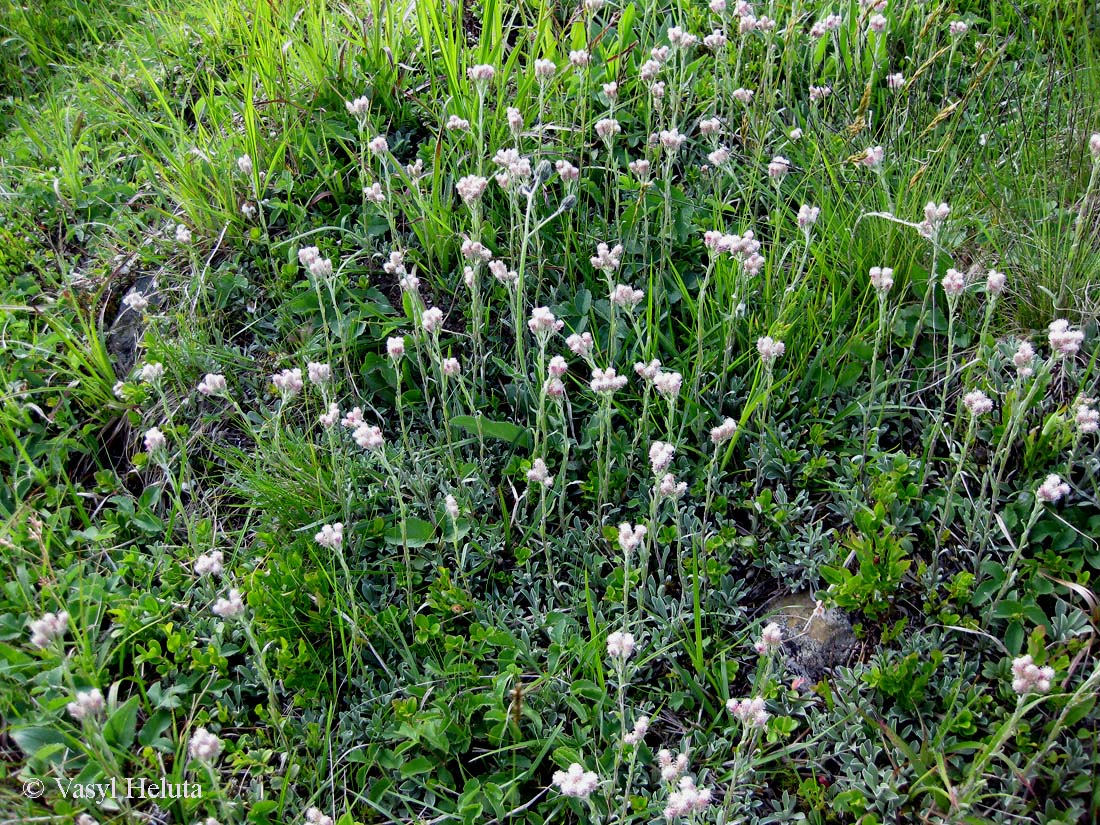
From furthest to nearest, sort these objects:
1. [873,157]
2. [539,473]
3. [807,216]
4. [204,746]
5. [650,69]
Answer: [650,69], [873,157], [807,216], [539,473], [204,746]

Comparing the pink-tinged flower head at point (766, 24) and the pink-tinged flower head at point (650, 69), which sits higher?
the pink-tinged flower head at point (766, 24)

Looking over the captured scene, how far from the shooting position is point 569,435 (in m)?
2.64

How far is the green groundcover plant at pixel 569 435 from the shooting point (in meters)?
1.99

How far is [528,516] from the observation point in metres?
2.52

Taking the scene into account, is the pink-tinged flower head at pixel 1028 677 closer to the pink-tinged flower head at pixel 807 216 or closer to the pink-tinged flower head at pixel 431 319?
the pink-tinged flower head at pixel 807 216

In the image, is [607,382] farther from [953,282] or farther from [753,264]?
[953,282]

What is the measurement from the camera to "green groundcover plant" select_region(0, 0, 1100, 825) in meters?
1.99

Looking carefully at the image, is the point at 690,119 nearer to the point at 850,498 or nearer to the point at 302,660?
the point at 850,498

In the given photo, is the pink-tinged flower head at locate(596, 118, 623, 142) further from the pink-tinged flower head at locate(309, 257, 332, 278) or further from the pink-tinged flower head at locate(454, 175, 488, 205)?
the pink-tinged flower head at locate(309, 257, 332, 278)

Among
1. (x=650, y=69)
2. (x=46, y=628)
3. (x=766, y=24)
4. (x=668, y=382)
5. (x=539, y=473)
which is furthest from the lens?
(x=766, y=24)

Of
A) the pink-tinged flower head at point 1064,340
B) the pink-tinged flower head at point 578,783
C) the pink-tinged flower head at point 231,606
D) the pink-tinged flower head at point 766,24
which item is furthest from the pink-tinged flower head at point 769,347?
the pink-tinged flower head at point 766,24

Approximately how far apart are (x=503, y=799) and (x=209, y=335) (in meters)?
1.89

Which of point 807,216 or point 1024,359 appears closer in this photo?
point 1024,359

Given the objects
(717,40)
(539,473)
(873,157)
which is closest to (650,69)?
(717,40)
